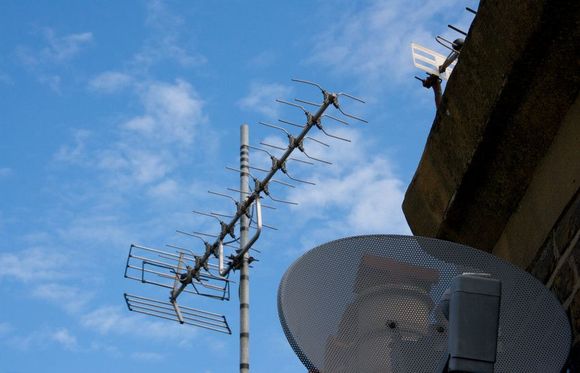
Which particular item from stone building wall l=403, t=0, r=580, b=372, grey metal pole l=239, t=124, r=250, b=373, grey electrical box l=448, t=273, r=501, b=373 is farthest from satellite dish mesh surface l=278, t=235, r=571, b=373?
grey metal pole l=239, t=124, r=250, b=373

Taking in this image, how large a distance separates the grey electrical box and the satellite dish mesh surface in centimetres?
61

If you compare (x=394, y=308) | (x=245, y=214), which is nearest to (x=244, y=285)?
(x=245, y=214)

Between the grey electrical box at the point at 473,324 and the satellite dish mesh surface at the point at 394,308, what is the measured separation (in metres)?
0.61

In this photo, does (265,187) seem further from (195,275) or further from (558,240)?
(558,240)

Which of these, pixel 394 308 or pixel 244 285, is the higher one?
pixel 244 285

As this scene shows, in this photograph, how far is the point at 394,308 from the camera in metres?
2.73

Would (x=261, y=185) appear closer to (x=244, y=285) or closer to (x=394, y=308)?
(x=244, y=285)

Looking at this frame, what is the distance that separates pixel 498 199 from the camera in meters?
3.41

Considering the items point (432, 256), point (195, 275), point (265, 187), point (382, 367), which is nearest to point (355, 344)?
point (382, 367)

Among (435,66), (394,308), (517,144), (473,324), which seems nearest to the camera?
(473,324)

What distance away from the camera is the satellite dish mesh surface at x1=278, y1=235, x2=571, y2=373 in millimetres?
2674

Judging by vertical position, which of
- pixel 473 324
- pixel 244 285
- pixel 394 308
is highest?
pixel 244 285

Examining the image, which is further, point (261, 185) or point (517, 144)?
point (261, 185)

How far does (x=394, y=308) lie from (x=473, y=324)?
722mm
